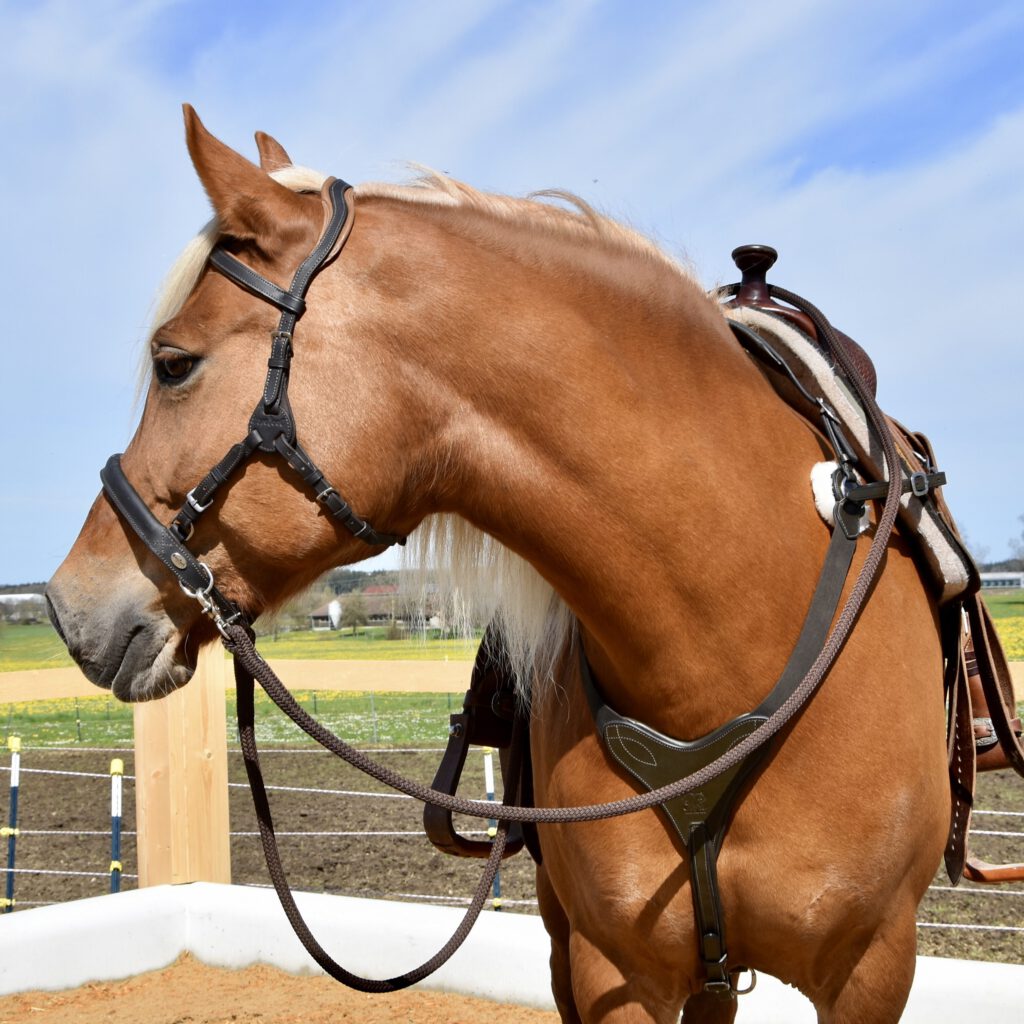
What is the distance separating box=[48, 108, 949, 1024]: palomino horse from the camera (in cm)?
167

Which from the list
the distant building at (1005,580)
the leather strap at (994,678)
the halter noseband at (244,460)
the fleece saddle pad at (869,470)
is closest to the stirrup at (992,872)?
the leather strap at (994,678)

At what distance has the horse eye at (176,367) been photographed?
1.67 meters

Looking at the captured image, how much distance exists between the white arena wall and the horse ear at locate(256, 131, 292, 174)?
130 inches

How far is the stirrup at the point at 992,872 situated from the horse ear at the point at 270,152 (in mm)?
2329

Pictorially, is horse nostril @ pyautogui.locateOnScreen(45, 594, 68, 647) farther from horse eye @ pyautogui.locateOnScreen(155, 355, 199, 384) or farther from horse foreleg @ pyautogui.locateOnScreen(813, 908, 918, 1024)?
horse foreleg @ pyautogui.locateOnScreen(813, 908, 918, 1024)

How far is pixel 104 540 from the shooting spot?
1.69 meters

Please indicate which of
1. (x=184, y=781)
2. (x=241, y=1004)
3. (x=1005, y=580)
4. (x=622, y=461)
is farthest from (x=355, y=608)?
(x=1005, y=580)

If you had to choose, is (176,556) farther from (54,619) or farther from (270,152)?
(270,152)

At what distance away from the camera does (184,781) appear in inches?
188

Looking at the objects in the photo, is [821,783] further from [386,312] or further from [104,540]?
[104,540]

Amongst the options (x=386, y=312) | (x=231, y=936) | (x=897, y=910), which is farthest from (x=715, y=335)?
(x=231, y=936)

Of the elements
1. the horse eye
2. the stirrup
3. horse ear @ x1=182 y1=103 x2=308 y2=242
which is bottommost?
the stirrup

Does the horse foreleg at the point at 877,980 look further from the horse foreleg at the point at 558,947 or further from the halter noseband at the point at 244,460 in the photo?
the halter noseband at the point at 244,460

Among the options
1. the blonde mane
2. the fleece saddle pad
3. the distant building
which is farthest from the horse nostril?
the distant building
